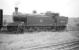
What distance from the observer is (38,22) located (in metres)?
10.9

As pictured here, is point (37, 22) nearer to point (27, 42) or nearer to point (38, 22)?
point (38, 22)

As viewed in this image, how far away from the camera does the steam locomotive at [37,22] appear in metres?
9.23

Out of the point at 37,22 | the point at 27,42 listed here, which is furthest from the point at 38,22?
the point at 27,42

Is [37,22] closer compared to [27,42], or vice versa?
[27,42]

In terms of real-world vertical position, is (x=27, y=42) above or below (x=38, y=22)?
below

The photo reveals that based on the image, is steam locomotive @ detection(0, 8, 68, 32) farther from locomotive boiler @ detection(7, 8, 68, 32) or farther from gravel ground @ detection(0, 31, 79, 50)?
gravel ground @ detection(0, 31, 79, 50)

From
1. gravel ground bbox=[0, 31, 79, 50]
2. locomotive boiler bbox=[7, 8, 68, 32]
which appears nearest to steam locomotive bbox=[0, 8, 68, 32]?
locomotive boiler bbox=[7, 8, 68, 32]

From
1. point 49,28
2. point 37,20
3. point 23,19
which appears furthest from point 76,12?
point 23,19

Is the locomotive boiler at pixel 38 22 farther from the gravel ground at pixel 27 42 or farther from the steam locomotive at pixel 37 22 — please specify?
the gravel ground at pixel 27 42

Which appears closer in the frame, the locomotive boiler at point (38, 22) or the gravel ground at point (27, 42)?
the gravel ground at point (27, 42)

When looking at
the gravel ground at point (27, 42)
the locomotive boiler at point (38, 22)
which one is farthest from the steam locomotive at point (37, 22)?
the gravel ground at point (27, 42)

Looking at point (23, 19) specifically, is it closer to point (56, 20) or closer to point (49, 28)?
point (49, 28)

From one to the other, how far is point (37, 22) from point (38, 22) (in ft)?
0.41

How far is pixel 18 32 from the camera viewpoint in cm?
927
